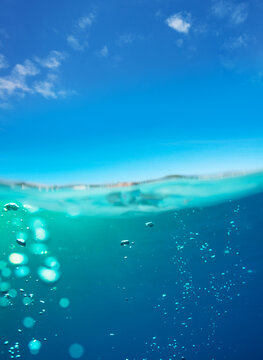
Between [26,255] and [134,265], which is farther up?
[26,255]

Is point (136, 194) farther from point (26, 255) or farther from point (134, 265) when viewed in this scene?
point (134, 265)

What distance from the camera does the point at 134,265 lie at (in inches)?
1320

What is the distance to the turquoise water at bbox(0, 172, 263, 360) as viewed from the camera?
1516 centimetres

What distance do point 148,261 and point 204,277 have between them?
934cm

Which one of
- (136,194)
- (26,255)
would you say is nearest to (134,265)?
(26,255)

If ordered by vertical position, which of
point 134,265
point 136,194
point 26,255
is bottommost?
point 134,265

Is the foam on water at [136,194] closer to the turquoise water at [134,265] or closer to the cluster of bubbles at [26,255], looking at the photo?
the turquoise water at [134,265]

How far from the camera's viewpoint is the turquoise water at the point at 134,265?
49.8ft

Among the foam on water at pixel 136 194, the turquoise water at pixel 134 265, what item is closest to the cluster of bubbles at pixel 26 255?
the turquoise water at pixel 134 265

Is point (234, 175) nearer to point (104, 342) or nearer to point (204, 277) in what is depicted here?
point (204, 277)

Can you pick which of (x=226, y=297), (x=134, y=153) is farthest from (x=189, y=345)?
(x=134, y=153)

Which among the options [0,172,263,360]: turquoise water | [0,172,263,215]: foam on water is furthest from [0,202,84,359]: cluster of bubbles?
[0,172,263,215]: foam on water

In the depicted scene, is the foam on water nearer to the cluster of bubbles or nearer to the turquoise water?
the turquoise water

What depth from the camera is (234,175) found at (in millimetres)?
12945
